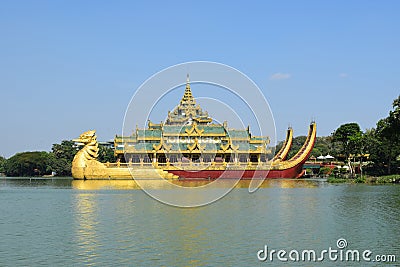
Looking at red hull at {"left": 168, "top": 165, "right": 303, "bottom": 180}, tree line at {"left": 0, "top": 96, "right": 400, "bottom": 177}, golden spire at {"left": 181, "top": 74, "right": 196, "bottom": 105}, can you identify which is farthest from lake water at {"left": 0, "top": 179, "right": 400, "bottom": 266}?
golden spire at {"left": 181, "top": 74, "right": 196, "bottom": 105}

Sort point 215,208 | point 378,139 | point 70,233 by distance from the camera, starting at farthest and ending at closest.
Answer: point 378,139, point 215,208, point 70,233

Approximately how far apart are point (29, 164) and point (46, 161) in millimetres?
2491

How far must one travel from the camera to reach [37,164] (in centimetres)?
6588

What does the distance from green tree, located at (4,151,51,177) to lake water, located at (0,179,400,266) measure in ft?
138

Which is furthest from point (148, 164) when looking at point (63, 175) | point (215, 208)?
point (215, 208)

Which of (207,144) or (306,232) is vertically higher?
(207,144)

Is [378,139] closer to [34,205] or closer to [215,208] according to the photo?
[215,208]

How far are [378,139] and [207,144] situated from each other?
16030 mm

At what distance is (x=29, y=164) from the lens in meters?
66.4

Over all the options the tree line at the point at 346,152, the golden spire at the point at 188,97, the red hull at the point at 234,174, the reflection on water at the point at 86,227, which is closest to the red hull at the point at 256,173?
the red hull at the point at 234,174

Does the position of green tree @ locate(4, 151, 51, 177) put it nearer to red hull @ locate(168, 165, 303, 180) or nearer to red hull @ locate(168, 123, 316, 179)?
red hull @ locate(168, 165, 303, 180)

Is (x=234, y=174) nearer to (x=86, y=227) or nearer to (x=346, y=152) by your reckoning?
(x=346, y=152)

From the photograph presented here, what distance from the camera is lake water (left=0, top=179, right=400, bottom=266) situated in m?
12.8

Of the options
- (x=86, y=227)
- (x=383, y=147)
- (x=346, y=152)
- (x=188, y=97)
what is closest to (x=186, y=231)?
(x=86, y=227)
